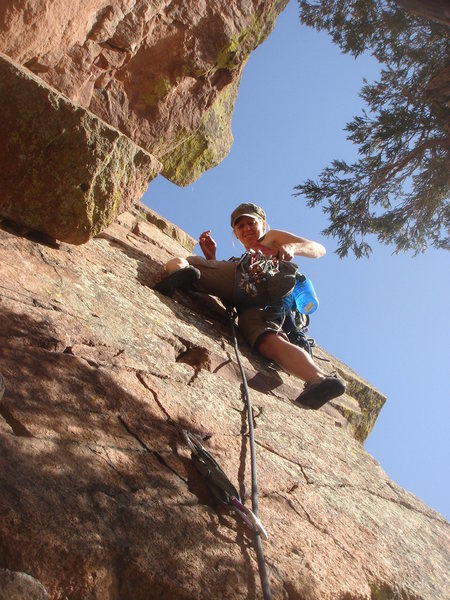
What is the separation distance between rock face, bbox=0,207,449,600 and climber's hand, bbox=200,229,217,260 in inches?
47.0

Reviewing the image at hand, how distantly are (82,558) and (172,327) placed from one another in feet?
6.28

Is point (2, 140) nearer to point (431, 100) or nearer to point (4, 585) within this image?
point (4, 585)

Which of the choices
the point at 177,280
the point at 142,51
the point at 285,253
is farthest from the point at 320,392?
the point at 142,51

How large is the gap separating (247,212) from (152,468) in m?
3.25

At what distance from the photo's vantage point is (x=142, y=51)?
13.5 ft

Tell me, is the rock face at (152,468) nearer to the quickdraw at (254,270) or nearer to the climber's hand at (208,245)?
the quickdraw at (254,270)

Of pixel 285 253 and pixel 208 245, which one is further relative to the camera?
pixel 208 245

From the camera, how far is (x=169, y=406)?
2.19m

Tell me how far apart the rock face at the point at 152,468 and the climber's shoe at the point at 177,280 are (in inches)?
7.4

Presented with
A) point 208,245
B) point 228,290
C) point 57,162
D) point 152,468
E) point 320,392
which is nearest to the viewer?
point 152,468

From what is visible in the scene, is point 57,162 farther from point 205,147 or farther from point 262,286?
point 205,147

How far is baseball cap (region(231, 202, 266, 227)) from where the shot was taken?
4.71 metres

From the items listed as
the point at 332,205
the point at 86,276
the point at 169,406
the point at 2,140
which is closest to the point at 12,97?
the point at 2,140

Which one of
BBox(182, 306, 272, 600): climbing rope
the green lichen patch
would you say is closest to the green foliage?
the green lichen patch
